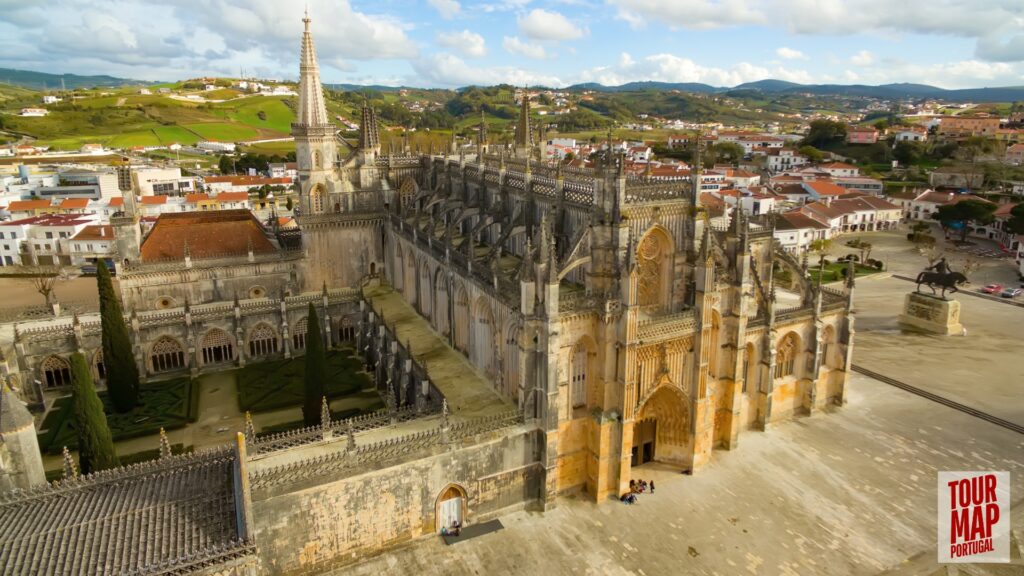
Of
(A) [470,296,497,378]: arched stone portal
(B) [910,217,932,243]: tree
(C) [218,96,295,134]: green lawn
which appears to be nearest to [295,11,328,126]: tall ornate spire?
(A) [470,296,497,378]: arched stone portal

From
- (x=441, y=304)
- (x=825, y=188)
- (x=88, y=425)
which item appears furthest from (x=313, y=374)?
(x=825, y=188)

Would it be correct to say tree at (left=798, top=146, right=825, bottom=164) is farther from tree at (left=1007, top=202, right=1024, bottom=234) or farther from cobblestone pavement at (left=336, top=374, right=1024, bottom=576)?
Result: cobblestone pavement at (left=336, top=374, right=1024, bottom=576)

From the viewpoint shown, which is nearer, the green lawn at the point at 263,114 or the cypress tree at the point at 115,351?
the cypress tree at the point at 115,351

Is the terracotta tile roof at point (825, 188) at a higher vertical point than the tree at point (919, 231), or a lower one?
higher

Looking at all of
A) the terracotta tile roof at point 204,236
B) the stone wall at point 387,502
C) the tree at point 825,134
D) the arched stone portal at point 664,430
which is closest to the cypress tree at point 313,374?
the stone wall at point 387,502

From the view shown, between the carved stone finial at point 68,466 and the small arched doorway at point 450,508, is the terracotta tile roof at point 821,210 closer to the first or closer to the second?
the small arched doorway at point 450,508

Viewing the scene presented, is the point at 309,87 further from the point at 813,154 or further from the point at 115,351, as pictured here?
the point at 813,154
